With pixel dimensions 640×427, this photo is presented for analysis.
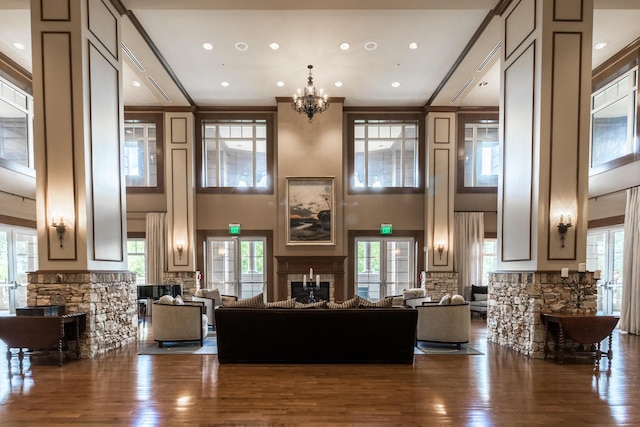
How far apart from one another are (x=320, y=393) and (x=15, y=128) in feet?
29.4

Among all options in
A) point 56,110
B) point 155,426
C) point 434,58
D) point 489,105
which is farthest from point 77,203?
point 489,105

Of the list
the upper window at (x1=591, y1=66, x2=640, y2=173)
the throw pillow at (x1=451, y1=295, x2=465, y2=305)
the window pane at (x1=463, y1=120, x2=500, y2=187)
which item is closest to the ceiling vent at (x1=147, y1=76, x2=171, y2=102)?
the throw pillow at (x1=451, y1=295, x2=465, y2=305)

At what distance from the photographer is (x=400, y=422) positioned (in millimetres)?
3207

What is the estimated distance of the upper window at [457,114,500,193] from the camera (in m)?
10.7

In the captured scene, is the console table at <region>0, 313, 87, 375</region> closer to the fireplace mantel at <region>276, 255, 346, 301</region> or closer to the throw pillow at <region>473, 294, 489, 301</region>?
the fireplace mantel at <region>276, 255, 346, 301</region>

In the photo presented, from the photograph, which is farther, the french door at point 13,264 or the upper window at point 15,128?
the french door at point 13,264

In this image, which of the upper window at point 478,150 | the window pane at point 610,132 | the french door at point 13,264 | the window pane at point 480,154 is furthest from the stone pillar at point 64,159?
the window pane at point 610,132

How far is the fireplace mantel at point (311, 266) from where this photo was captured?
10.1 m

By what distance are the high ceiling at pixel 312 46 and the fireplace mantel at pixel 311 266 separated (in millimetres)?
4237

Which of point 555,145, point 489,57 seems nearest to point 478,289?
point 489,57

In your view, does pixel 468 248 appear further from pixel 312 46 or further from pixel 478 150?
pixel 312 46

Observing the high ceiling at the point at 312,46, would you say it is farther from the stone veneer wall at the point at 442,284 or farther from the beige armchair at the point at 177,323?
the beige armchair at the point at 177,323

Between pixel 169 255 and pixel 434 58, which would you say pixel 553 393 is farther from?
pixel 169 255

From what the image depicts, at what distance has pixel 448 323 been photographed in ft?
18.9
